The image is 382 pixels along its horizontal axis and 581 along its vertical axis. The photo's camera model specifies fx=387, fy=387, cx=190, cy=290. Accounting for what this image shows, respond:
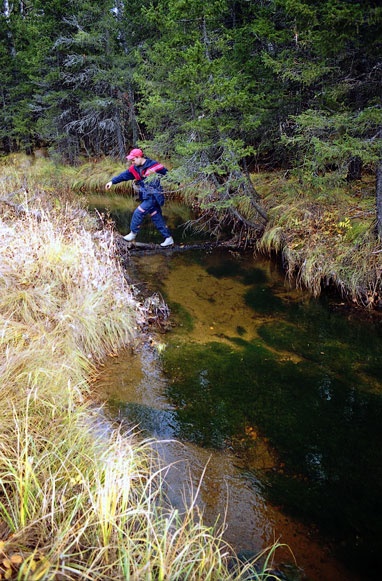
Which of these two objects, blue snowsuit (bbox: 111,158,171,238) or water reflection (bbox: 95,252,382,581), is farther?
blue snowsuit (bbox: 111,158,171,238)

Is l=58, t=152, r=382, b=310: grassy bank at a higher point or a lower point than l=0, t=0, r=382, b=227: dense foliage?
lower

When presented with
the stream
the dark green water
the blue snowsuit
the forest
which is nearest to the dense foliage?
the forest

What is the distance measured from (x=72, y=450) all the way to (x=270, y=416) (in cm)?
222

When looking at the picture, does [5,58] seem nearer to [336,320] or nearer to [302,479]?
[336,320]

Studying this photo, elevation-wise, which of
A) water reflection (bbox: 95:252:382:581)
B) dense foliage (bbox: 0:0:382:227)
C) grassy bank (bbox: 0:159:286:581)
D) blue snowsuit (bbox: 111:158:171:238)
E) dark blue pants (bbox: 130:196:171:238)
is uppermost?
dense foliage (bbox: 0:0:382:227)

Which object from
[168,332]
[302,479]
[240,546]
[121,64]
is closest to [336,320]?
[168,332]

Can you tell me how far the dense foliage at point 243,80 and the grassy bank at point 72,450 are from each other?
4.06 metres

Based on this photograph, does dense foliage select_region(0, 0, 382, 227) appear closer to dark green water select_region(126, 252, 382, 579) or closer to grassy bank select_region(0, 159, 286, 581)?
dark green water select_region(126, 252, 382, 579)

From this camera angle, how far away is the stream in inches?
118

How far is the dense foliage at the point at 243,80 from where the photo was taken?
6027mm

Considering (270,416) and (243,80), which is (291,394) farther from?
(243,80)

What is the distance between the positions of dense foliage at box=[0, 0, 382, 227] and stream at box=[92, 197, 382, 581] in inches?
111

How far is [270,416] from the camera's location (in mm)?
4207

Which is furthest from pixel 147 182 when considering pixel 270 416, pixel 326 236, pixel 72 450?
pixel 72 450
